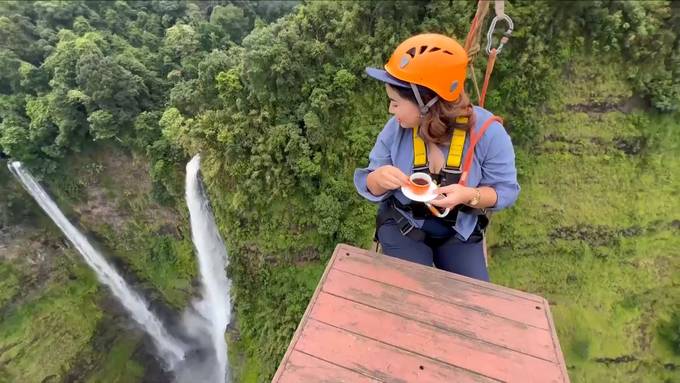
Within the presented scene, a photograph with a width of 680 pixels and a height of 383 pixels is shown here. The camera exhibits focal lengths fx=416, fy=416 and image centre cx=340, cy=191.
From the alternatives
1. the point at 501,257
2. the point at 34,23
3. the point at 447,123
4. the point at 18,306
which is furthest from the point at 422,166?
the point at 34,23

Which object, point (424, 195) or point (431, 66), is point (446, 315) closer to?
point (424, 195)

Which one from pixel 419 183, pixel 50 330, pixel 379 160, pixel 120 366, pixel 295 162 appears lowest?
pixel 120 366

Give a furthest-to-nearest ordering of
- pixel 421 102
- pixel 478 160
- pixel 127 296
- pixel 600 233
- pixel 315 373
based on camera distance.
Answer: pixel 127 296 < pixel 600 233 < pixel 478 160 < pixel 421 102 < pixel 315 373

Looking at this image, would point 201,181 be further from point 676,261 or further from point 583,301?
point 676,261

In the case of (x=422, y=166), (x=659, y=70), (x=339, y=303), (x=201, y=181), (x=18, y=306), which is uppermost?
(x=422, y=166)

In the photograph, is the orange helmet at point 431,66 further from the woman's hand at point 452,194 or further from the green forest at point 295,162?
the green forest at point 295,162

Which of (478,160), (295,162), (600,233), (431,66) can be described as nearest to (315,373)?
(478,160)
